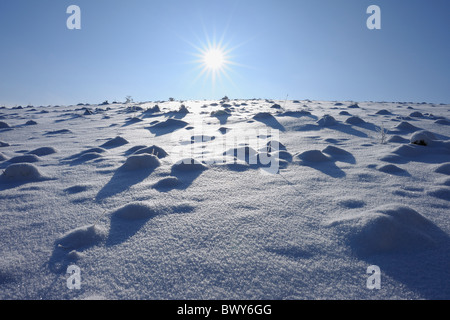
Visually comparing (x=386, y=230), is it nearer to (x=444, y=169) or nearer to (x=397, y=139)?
(x=444, y=169)

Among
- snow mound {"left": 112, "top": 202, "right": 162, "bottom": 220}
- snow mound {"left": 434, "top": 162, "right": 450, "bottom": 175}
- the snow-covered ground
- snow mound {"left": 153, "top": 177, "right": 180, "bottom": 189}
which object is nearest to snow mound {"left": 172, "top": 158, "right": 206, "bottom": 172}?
the snow-covered ground

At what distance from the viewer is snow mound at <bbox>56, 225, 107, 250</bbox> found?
1325 millimetres

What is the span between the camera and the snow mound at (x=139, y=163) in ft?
8.36

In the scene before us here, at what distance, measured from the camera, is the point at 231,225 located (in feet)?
4.82

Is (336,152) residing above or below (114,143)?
below

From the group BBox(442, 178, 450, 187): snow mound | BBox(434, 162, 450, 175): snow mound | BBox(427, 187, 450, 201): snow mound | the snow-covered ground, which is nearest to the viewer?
the snow-covered ground

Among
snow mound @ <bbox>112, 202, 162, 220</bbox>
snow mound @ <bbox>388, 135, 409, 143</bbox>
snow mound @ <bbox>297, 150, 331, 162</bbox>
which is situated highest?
snow mound @ <bbox>388, 135, 409, 143</bbox>

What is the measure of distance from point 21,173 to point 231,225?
2.14 meters

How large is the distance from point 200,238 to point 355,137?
338 cm

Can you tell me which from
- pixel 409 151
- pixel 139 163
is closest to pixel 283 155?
pixel 409 151

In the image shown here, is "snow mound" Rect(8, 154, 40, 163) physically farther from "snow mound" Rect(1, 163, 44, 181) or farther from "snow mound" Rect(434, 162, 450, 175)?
"snow mound" Rect(434, 162, 450, 175)

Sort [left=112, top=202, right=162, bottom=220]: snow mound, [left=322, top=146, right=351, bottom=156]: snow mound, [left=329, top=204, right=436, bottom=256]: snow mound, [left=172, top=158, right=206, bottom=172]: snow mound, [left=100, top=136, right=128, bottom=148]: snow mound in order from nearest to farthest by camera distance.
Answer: [left=329, top=204, right=436, bottom=256]: snow mound, [left=112, top=202, right=162, bottom=220]: snow mound, [left=172, top=158, right=206, bottom=172]: snow mound, [left=322, top=146, right=351, bottom=156]: snow mound, [left=100, top=136, right=128, bottom=148]: snow mound

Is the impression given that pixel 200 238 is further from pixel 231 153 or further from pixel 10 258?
pixel 231 153

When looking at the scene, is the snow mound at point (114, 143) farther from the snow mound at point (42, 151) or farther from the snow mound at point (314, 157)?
the snow mound at point (314, 157)
